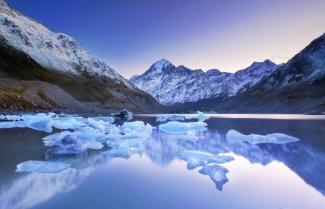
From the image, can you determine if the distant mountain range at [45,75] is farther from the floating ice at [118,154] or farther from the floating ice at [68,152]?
the floating ice at [118,154]

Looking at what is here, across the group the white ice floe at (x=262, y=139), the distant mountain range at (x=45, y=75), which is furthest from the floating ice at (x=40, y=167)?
the distant mountain range at (x=45, y=75)

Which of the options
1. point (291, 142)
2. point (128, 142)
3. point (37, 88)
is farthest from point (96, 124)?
point (37, 88)

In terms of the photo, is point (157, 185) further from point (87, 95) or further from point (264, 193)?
point (87, 95)

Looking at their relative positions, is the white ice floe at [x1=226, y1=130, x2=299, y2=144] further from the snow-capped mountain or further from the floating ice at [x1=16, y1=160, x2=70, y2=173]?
the snow-capped mountain

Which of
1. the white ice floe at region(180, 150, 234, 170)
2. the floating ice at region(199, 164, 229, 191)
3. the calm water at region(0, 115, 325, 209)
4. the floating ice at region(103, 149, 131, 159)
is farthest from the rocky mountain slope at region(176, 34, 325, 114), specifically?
the floating ice at region(199, 164, 229, 191)

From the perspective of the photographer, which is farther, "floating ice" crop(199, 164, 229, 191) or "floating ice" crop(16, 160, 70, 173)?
"floating ice" crop(16, 160, 70, 173)
